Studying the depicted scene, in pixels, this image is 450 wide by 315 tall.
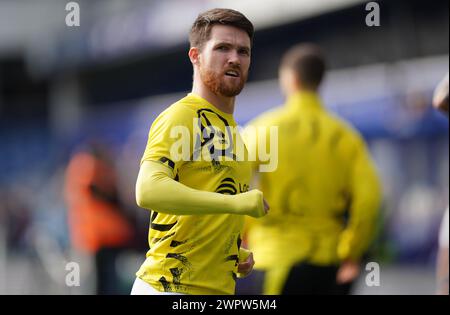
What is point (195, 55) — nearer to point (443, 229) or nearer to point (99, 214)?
point (443, 229)

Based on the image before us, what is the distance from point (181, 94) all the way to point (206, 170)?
21.1 m

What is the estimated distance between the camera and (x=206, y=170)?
15.7 feet

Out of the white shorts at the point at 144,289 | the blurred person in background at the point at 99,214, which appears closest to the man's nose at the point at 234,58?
the white shorts at the point at 144,289

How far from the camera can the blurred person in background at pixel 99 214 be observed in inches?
466

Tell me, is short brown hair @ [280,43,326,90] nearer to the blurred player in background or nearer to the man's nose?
the blurred player in background

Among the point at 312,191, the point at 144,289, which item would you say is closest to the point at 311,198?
the point at 312,191

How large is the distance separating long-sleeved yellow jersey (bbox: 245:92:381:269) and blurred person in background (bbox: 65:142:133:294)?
3.94 metres

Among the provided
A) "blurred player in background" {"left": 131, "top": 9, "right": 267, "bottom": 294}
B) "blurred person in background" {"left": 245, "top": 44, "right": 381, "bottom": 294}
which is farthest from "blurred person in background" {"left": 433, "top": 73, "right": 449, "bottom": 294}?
"blurred player in background" {"left": 131, "top": 9, "right": 267, "bottom": 294}

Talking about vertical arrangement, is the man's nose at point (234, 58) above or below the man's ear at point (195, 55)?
below

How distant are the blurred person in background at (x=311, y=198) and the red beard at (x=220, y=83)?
3.08 meters

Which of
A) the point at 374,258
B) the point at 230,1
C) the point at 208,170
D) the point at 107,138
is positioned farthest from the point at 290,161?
the point at 107,138

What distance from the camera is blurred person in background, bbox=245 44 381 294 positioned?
26.5 feet

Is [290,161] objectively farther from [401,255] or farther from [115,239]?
[401,255]

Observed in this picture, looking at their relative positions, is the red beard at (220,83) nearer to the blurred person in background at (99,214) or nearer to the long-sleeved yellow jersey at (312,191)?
the long-sleeved yellow jersey at (312,191)
